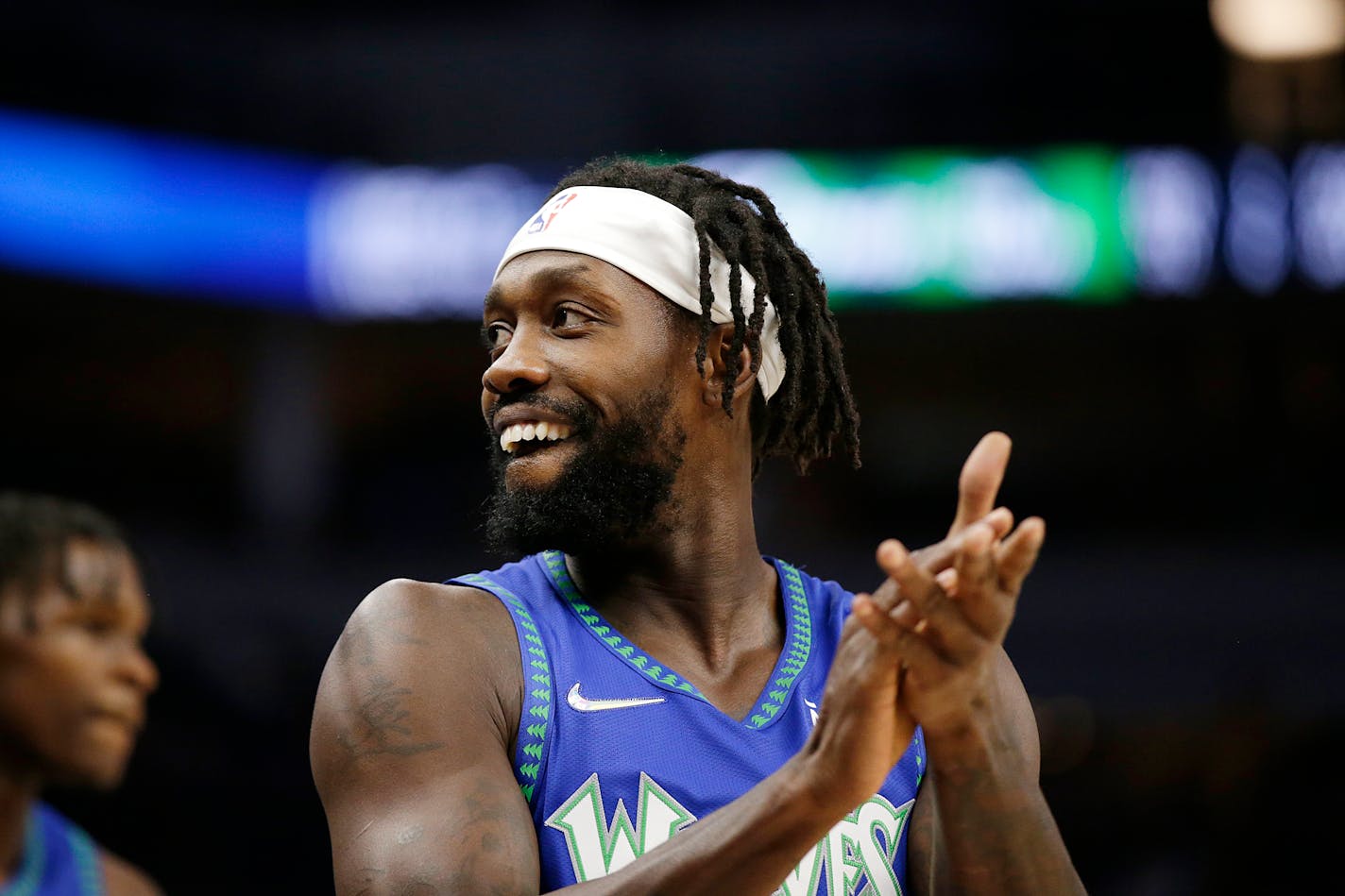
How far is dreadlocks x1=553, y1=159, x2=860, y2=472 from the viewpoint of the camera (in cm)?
354

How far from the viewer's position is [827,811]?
2.52 m

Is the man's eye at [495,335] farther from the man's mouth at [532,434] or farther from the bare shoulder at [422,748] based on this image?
the bare shoulder at [422,748]

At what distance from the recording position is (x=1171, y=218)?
38.4 feet

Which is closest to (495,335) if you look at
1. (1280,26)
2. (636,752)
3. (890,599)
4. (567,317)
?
(567,317)

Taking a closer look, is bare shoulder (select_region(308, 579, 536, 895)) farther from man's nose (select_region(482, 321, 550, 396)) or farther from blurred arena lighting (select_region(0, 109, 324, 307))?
blurred arena lighting (select_region(0, 109, 324, 307))

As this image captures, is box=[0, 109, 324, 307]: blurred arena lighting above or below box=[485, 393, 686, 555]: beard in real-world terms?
above

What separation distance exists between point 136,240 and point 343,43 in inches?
106

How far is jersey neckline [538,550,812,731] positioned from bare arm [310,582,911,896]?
0.21 meters

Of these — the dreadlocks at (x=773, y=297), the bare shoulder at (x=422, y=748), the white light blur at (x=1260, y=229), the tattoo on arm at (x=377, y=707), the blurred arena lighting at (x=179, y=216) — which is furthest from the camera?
the blurred arena lighting at (x=179, y=216)

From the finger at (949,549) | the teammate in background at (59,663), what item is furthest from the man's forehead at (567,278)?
the teammate in background at (59,663)

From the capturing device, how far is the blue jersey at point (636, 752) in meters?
2.87

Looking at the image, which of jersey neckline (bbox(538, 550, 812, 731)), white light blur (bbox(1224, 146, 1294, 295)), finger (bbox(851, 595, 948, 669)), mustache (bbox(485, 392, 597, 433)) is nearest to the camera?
finger (bbox(851, 595, 948, 669))

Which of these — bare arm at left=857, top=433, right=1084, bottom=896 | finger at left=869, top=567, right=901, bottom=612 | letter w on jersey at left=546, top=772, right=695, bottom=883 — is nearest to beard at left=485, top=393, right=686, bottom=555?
letter w on jersey at left=546, top=772, right=695, bottom=883

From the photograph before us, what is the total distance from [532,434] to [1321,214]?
963 cm
